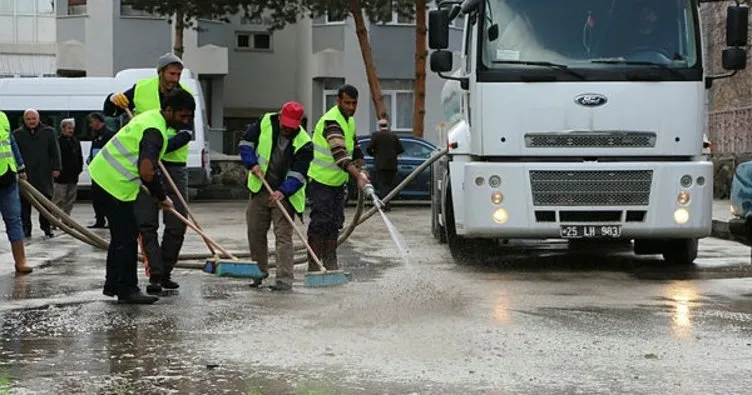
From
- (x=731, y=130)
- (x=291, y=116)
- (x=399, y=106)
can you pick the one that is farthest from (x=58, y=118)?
(x=291, y=116)

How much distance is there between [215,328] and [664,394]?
11.4 ft

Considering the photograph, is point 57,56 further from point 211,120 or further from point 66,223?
point 66,223

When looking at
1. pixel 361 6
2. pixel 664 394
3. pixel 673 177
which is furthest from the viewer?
pixel 361 6

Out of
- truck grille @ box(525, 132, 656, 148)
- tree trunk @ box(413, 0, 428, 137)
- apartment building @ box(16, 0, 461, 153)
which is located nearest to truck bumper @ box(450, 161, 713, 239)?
truck grille @ box(525, 132, 656, 148)

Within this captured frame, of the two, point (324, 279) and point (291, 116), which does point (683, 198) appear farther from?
point (291, 116)

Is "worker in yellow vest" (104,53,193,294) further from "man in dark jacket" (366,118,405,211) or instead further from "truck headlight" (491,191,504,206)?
"man in dark jacket" (366,118,405,211)

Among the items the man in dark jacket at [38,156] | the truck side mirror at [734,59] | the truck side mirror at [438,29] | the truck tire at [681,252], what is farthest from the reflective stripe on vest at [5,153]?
the truck side mirror at [734,59]

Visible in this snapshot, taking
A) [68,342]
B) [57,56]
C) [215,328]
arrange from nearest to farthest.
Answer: [68,342]
[215,328]
[57,56]

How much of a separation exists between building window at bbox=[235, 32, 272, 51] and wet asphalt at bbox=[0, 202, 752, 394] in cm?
3437

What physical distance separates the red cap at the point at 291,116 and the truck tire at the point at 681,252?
4.78m

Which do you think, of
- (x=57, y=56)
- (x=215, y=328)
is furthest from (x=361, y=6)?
(x=215, y=328)

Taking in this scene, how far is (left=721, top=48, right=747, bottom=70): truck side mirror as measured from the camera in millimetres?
13648

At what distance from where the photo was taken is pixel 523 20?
13641mm

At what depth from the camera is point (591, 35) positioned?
44.5ft
